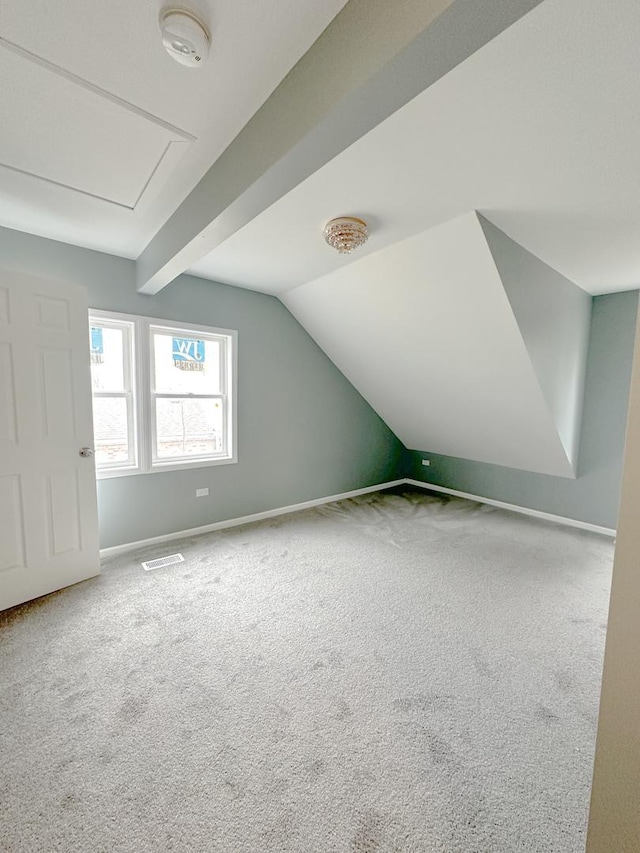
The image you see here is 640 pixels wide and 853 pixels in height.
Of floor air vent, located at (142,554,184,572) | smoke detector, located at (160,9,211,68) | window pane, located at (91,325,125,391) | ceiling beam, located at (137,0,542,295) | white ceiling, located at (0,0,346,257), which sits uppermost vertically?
white ceiling, located at (0,0,346,257)

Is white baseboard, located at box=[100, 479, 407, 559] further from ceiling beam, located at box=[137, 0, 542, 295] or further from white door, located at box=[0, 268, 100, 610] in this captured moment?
ceiling beam, located at box=[137, 0, 542, 295]

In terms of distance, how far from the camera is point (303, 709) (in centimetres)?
152

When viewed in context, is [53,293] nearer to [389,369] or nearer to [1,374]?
[1,374]

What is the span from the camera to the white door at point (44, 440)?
211cm

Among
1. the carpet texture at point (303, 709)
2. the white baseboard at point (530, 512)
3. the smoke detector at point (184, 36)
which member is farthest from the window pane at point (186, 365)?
the white baseboard at point (530, 512)

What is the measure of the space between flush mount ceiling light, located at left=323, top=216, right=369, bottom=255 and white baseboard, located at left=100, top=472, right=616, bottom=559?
9.08ft

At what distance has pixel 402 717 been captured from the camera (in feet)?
4.91

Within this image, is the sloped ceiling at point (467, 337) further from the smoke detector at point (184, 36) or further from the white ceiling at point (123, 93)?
the smoke detector at point (184, 36)

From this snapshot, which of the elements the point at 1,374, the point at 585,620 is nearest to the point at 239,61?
the point at 1,374

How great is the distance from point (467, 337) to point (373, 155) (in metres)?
1.71

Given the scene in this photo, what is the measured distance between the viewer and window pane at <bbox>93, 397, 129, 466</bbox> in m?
2.85

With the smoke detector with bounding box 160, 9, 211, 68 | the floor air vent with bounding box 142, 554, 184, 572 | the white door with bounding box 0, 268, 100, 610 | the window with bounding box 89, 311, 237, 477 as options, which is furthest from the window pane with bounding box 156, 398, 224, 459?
the smoke detector with bounding box 160, 9, 211, 68

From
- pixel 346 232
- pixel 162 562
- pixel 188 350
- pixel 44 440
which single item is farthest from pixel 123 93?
pixel 162 562

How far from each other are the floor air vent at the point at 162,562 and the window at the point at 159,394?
77cm
